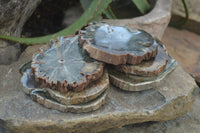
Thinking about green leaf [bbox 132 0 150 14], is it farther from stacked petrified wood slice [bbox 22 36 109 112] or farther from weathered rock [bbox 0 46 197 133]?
stacked petrified wood slice [bbox 22 36 109 112]

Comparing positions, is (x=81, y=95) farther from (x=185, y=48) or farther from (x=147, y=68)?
(x=185, y=48)

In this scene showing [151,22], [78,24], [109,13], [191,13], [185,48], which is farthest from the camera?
[191,13]

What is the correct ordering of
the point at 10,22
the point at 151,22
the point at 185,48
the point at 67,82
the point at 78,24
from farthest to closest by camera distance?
the point at 185,48
the point at 151,22
the point at 78,24
the point at 10,22
the point at 67,82

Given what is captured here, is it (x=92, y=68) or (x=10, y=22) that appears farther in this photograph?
(x=10, y=22)

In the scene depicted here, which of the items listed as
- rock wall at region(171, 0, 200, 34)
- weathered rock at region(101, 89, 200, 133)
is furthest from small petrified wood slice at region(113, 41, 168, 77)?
rock wall at region(171, 0, 200, 34)

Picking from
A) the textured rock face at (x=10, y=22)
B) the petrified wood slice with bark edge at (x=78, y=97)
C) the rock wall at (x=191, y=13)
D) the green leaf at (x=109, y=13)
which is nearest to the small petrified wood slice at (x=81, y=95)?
the petrified wood slice with bark edge at (x=78, y=97)

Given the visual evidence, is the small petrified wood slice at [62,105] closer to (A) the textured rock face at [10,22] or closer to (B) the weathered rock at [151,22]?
(A) the textured rock face at [10,22]

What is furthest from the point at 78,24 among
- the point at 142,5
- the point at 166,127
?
the point at 166,127
